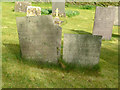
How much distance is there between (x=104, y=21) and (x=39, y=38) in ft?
15.3

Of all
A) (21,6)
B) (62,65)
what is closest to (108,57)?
(62,65)

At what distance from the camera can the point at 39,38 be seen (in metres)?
4.25

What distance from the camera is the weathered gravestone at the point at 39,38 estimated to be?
4125 millimetres

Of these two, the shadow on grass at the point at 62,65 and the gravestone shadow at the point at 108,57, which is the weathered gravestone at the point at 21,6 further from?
the shadow on grass at the point at 62,65

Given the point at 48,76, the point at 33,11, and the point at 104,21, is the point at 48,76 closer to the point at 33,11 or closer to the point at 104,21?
the point at 104,21

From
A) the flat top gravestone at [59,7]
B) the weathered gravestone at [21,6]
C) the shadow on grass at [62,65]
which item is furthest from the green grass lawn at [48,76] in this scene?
the weathered gravestone at [21,6]

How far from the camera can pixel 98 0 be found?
24.3 m

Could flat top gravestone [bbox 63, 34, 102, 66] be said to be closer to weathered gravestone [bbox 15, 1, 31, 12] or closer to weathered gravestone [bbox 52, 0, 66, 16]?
weathered gravestone [bbox 52, 0, 66, 16]

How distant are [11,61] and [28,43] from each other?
0.68m

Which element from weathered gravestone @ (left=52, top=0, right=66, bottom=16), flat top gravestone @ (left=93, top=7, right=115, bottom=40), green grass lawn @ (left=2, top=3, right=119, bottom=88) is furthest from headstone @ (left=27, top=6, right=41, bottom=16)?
green grass lawn @ (left=2, top=3, right=119, bottom=88)

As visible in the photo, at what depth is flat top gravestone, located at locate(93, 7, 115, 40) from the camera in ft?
25.3

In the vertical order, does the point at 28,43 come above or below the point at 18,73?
above

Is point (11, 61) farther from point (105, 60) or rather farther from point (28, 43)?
point (105, 60)

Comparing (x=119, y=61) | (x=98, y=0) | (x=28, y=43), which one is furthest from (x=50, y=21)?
(x=98, y=0)
